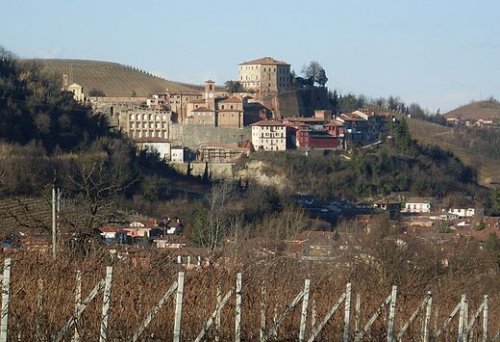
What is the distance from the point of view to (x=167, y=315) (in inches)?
366

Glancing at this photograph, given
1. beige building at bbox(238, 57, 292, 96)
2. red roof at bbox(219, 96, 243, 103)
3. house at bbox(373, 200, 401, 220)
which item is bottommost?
house at bbox(373, 200, 401, 220)

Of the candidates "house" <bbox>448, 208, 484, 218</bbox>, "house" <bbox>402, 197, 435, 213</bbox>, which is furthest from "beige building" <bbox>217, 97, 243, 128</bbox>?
"house" <bbox>448, 208, 484, 218</bbox>

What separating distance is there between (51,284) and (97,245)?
2721mm

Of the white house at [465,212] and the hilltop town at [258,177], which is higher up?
the hilltop town at [258,177]

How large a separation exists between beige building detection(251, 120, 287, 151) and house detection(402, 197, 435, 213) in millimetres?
8449

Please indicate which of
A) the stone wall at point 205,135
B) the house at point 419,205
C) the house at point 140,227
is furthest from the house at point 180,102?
the house at point 140,227

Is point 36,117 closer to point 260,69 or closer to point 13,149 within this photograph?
point 13,149

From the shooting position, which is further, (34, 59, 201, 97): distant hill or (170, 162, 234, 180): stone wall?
(34, 59, 201, 97): distant hill

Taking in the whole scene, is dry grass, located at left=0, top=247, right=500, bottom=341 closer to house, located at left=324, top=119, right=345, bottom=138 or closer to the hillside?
house, located at left=324, top=119, right=345, bottom=138

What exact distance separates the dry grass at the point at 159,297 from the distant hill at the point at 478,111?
10228cm

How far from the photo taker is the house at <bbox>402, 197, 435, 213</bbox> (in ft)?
168

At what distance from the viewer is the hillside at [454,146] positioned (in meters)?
65.6

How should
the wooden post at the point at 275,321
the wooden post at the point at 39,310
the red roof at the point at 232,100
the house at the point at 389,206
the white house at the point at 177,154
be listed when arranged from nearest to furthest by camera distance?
the wooden post at the point at 39,310
the wooden post at the point at 275,321
the house at the point at 389,206
the white house at the point at 177,154
the red roof at the point at 232,100

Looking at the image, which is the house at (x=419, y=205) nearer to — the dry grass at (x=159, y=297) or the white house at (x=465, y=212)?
the white house at (x=465, y=212)
